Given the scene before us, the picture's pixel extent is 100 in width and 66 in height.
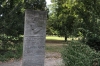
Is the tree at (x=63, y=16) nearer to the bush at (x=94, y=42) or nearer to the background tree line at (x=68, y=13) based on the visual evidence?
the background tree line at (x=68, y=13)

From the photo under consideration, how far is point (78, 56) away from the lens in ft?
23.4

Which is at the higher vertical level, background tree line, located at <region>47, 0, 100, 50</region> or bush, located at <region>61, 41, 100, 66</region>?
background tree line, located at <region>47, 0, 100, 50</region>

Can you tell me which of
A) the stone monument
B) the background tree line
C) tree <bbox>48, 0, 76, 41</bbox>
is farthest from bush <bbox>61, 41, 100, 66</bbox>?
tree <bbox>48, 0, 76, 41</bbox>

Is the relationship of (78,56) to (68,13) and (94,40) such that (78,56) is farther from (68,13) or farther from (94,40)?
(68,13)

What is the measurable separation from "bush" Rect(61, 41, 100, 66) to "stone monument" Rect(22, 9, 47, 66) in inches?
51.4

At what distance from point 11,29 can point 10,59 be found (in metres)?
1.97

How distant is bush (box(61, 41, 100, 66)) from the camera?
7020mm

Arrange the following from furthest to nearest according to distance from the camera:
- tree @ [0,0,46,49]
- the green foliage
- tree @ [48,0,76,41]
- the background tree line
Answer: tree @ [48,0,76,41] → the background tree line → tree @ [0,0,46,49] → the green foliage

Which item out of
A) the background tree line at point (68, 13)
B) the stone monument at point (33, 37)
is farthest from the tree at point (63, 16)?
the stone monument at point (33, 37)

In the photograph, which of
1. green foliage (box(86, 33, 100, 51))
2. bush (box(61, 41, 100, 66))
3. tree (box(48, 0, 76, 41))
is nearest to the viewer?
bush (box(61, 41, 100, 66))

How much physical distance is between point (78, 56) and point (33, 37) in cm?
177

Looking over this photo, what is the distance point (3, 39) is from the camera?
12562 millimetres

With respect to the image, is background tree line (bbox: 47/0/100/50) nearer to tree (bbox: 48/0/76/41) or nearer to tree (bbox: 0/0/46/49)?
tree (bbox: 48/0/76/41)

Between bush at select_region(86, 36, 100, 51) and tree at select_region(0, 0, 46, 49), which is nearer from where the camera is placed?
bush at select_region(86, 36, 100, 51)
